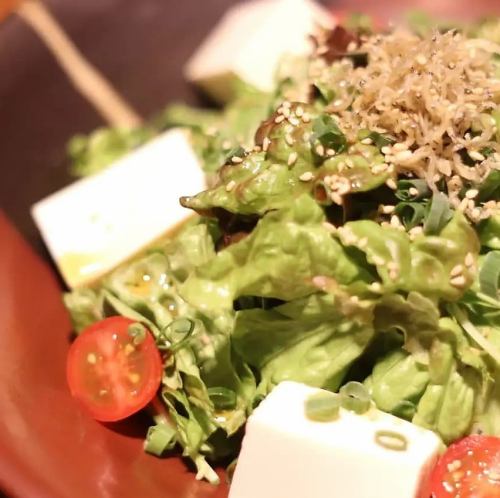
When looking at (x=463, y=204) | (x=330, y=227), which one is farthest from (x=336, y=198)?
(x=463, y=204)

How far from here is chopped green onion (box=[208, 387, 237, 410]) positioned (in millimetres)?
1799

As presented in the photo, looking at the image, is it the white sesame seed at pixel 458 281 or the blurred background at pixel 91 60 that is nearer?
the white sesame seed at pixel 458 281

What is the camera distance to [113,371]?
185cm

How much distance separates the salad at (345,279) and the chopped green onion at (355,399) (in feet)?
0.15

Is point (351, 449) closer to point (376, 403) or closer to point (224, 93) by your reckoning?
point (376, 403)

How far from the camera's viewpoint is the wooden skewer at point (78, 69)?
279cm

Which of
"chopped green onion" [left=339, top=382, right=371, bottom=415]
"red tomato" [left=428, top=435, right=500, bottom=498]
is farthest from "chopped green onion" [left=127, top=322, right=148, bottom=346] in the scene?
"red tomato" [left=428, top=435, right=500, bottom=498]

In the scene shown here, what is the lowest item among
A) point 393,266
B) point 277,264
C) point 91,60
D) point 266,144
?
point 393,266

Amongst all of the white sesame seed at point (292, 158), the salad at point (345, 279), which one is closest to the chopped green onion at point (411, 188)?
the salad at point (345, 279)

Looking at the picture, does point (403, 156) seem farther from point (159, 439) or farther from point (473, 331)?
point (159, 439)

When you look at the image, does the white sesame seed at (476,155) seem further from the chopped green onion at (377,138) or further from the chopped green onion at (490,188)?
the chopped green onion at (377,138)

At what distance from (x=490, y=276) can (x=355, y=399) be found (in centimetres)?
37

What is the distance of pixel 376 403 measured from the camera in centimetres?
172

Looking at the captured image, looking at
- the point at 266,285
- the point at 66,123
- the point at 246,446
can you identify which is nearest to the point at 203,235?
the point at 266,285
